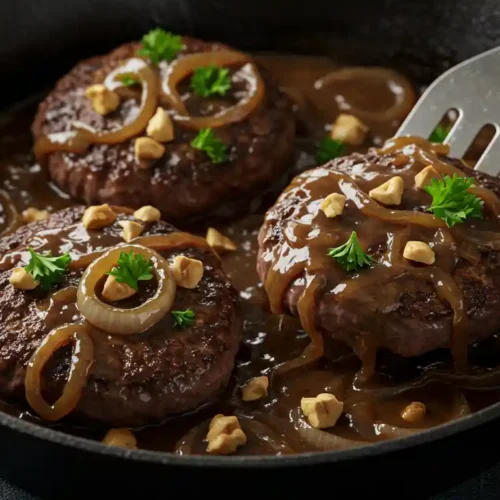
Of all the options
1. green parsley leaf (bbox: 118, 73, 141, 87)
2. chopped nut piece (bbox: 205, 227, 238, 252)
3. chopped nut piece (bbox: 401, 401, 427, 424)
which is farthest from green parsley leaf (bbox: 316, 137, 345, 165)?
chopped nut piece (bbox: 401, 401, 427, 424)

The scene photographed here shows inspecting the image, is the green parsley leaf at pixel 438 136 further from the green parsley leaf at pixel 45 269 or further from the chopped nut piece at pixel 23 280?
the chopped nut piece at pixel 23 280

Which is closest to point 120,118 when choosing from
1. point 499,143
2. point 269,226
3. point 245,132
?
point 245,132

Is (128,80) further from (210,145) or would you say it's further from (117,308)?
(117,308)

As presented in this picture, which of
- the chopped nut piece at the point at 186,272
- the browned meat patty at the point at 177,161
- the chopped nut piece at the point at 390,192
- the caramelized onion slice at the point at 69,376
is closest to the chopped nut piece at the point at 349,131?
the browned meat patty at the point at 177,161

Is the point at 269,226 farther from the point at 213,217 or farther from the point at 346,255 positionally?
the point at 213,217

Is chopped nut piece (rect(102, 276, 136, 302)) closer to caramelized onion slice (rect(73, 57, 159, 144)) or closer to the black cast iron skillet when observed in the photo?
caramelized onion slice (rect(73, 57, 159, 144))
